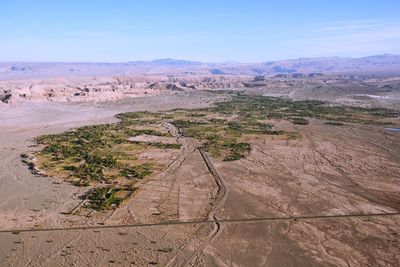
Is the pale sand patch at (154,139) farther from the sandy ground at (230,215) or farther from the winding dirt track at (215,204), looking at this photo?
the winding dirt track at (215,204)

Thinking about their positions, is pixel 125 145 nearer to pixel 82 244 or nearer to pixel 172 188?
pixel 172 188

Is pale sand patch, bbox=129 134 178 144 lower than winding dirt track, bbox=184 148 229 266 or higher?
lower

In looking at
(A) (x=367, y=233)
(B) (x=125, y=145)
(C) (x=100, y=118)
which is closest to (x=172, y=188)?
(A) (x=367, y=233)

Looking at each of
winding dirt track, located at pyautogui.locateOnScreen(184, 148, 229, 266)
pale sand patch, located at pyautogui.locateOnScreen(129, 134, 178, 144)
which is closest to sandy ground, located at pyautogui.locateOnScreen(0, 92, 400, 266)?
winding dirt track, located at pyautogui.locateOnScreen(184, 148, 229, 266)

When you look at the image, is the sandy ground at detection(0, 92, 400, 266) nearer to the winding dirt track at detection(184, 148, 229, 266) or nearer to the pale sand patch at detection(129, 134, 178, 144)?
the winding dirt track at detection(184, 148, 229, 266)

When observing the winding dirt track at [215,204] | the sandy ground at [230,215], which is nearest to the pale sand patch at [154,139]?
the sandy ground at [230,215]
